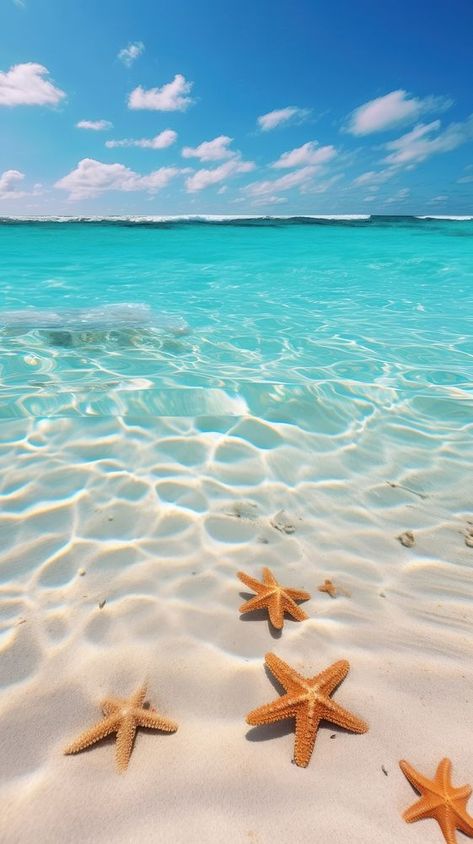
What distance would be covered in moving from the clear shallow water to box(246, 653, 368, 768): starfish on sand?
124 inches

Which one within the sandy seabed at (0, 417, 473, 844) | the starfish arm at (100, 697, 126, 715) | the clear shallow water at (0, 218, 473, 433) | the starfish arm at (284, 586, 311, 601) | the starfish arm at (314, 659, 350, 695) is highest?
the clear shallow water at (0, 218, 473, 433)

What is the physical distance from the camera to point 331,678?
5.98ft

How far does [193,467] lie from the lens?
3875 millimetres

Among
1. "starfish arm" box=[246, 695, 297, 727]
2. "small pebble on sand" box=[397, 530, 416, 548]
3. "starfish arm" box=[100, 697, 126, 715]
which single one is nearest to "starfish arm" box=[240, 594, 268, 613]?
"starfish arm" box=[246, 695, 297, 727]

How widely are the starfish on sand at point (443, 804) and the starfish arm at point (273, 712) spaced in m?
0.49

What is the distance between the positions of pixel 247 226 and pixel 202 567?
4350 cm

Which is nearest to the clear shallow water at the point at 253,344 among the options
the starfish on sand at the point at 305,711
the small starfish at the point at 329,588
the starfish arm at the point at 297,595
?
the small starfish at the point at 329,588

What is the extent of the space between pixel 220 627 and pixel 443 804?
1235 mm

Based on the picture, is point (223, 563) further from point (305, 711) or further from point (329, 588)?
point (305, 711)

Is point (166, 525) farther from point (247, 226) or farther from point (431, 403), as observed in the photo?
point (247, 226)

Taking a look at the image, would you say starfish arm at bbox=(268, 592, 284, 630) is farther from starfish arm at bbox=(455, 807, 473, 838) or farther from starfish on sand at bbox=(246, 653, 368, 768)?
starfish arm at bbox=(455, 807, 473, 838)

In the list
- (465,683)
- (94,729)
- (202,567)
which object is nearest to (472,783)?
(465,683)

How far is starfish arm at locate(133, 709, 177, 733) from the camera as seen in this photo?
172 cm

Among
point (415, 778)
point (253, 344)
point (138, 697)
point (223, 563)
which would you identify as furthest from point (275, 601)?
point (253, 344)
